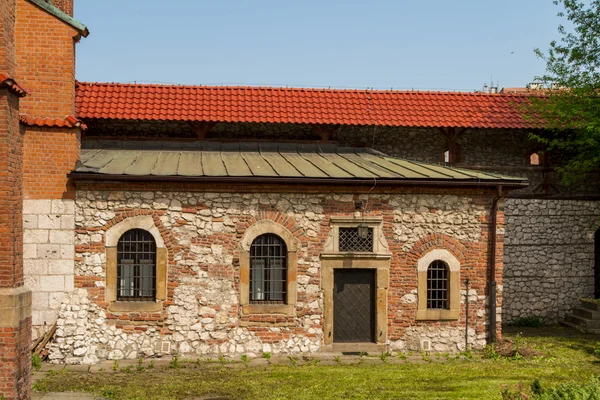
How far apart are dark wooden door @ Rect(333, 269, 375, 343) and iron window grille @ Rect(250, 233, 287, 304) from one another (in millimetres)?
1127

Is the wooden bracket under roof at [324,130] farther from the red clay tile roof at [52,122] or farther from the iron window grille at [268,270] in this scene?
the red clay tile roof at [52,122]

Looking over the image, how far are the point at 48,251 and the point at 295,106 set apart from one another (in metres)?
7.24

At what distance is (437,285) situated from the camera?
13867mm

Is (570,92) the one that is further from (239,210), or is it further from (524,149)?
(239,210)

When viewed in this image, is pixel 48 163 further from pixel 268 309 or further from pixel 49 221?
pixel 268 309

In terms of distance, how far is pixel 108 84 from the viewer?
55.5 feet

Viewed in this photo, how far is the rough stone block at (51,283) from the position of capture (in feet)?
42.1

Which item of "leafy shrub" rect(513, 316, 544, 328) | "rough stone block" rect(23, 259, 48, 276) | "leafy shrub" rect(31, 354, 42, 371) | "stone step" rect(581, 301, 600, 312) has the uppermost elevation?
"rough stone block" rect(23, 259, 48, 276)

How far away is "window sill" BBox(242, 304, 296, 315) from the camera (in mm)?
13195

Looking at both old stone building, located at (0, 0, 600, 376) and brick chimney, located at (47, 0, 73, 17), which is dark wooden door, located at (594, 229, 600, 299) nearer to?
old stone building, located at (0, 0, 600, 376)

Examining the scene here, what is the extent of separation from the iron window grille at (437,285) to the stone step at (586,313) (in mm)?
5369

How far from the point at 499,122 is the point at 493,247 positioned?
4.72 meters

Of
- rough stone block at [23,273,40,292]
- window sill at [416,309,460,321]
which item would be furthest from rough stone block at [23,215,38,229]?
window sill at [416,309,460,321]

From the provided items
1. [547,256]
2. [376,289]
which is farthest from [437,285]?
[547,256]
